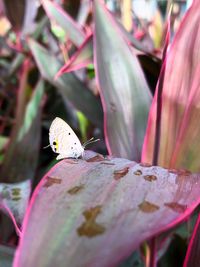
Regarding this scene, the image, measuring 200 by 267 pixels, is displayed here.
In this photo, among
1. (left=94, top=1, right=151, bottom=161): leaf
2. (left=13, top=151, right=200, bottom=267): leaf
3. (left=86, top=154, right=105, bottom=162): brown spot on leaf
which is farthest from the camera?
(left=94, top=1, right=151, bottom=161): leaf

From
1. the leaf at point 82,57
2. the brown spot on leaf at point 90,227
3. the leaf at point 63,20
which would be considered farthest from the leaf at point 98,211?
the leaf at point 63,20

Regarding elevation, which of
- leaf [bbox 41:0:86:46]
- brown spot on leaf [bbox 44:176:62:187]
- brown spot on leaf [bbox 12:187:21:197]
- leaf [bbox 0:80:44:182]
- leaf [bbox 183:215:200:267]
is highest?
leaf [bbox 41:0:86:46]

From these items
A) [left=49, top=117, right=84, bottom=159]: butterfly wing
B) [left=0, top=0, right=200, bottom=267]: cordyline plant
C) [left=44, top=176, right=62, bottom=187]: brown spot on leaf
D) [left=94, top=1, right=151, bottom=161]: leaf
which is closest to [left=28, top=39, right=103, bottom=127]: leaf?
[left=0, top=0, right=200, bottom=267]: cordyline plant

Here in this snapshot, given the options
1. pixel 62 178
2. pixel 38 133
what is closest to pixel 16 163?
pixel 38 133

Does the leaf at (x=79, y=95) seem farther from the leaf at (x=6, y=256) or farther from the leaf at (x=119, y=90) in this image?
the leaf at (x=6, y=256)

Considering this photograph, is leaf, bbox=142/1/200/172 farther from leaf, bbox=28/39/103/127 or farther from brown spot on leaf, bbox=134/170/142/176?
leaf, bbox=28/39/103/127

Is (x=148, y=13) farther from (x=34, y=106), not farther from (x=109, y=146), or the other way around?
(x=109, y=146)

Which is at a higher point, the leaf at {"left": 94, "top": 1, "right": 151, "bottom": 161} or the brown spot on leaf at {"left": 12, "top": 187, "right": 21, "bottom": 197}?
the leaf at {"left": 94, "top": 1, "right": 151, "bottom": 161}
